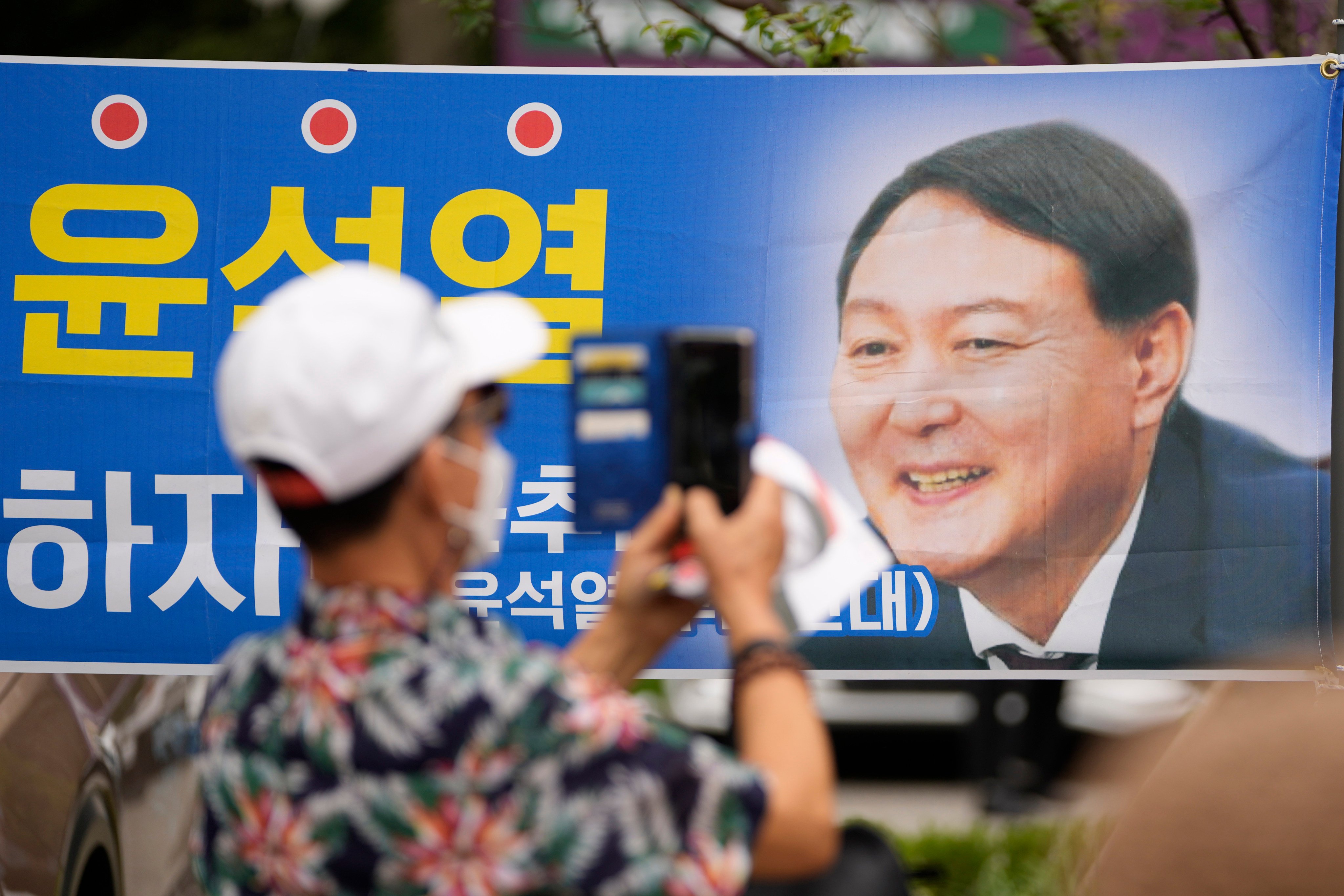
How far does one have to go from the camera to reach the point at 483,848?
4.53ft

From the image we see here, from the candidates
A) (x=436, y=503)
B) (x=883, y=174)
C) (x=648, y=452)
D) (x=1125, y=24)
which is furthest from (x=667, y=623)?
(x=1125, y=24)

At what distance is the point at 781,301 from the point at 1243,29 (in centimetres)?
160

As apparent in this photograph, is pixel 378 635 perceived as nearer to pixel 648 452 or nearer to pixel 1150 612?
pixel 648 452

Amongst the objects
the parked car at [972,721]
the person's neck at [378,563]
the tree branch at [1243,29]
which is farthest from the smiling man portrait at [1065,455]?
the parked car at [972,721]

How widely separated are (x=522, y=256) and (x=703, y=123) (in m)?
0.56

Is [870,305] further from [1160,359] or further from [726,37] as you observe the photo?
[726,37]

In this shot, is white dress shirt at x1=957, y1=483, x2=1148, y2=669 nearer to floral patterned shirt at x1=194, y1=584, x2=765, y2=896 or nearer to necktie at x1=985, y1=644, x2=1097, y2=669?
necktie at x1=985, y1=644, x2=1097, y2=669

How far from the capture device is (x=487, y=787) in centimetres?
137

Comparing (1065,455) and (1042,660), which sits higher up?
(1065,455)

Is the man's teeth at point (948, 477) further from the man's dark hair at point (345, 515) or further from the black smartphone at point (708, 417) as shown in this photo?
the man's dark hair at point (345, 515)

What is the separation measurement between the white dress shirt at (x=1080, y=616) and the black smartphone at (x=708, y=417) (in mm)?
1869

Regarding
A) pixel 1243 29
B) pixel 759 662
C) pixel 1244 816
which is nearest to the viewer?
pixel 1244 816

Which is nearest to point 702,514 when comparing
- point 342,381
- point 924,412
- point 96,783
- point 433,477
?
point 433,477

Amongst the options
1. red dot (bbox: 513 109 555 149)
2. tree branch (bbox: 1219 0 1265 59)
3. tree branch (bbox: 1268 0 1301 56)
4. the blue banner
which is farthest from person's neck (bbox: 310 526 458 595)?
tree branch (bbox: 1268 0 1301 56)
